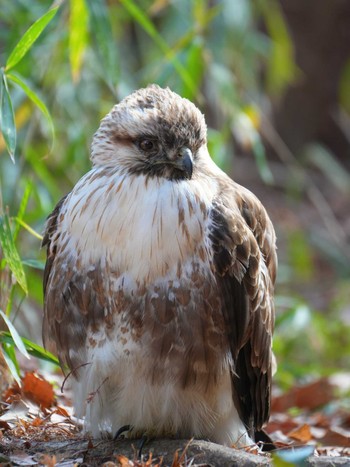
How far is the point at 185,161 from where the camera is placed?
11.3ft

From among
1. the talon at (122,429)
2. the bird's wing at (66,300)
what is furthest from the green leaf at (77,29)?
the talon at (122,429)

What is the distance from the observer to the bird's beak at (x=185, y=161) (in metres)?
3.43

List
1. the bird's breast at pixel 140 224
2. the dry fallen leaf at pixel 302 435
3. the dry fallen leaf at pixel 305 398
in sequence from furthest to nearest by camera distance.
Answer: the dry fallen leaf at pixel 305 398
the dry fallen leaf at pixel 302 435
the bird's breast at pixel 140 224

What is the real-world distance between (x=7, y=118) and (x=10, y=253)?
20.5 inches

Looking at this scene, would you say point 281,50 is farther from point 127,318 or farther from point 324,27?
point 324,27

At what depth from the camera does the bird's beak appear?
3.43 metres

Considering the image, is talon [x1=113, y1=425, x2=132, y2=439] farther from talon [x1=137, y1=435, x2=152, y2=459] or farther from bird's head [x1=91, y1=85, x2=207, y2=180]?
bird's head [x1=91, y1=85, x2=207, y2=180]

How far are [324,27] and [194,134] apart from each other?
962 cm

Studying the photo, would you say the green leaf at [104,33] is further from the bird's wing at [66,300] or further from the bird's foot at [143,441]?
the bird's foot at [143,441]

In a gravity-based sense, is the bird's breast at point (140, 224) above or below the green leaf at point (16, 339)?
above

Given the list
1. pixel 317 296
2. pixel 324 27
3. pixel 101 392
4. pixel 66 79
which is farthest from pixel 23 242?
pixel 324 27

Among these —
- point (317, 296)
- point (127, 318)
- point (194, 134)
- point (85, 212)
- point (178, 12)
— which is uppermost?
point (178, 12)

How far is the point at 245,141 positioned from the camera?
6.26m

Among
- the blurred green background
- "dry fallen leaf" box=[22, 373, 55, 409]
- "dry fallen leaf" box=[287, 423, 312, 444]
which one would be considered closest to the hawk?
the blurred green background
